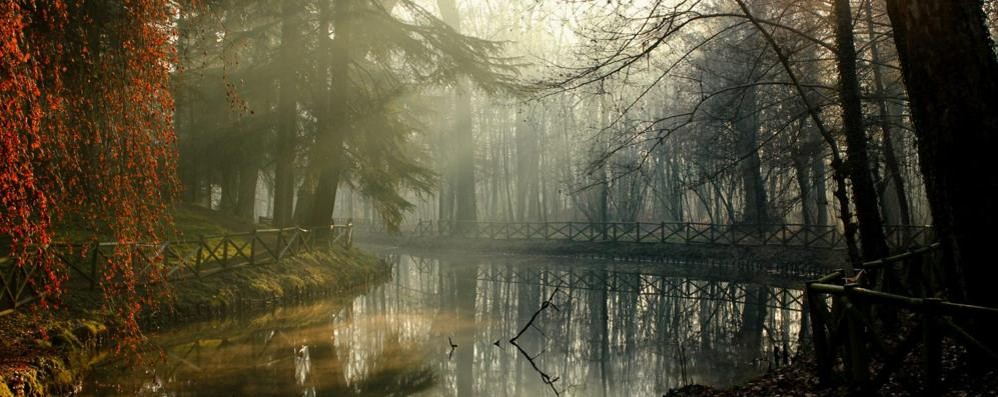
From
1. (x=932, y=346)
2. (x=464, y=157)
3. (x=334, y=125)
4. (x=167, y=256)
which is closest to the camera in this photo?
(x=932, y=346)

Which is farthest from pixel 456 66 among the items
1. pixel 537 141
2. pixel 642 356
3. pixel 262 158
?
pixel 537 141

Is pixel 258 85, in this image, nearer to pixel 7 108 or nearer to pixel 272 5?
pixel 272 5

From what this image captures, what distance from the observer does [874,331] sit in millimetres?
5820

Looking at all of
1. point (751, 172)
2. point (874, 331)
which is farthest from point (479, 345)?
point (751, 172)

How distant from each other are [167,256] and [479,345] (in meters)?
6.52

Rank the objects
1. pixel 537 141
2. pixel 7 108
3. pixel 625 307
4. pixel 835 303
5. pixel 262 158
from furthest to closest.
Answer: pixel 537 141, pixel 262 158, pixel 625 307, pixel 835 303, pixel 7 108

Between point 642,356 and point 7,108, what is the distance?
30.7ft

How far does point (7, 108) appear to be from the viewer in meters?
5.08

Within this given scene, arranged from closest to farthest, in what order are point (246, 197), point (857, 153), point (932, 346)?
point (932, 346) → point (857, 153) → point (246, 197)

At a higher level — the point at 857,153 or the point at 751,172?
the point at 751,172

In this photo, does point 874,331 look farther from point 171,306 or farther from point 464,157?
point 464,157

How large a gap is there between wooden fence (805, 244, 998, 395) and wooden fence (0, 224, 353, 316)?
6658mm

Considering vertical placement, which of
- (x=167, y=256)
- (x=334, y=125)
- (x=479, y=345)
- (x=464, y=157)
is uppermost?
(x=464, y=157)

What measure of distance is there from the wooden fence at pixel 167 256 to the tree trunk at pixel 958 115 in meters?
7.17
